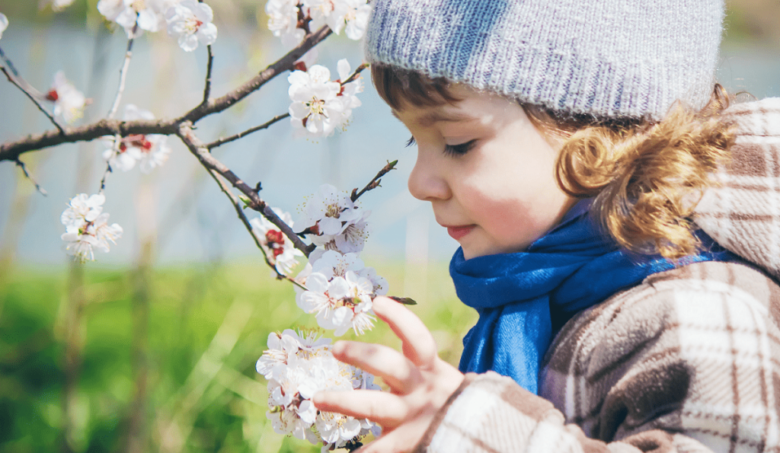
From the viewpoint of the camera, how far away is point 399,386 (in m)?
0.62

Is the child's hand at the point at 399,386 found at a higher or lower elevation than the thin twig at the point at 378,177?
lower

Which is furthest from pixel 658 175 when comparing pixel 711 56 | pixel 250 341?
pixel 250 341

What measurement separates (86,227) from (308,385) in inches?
24.4

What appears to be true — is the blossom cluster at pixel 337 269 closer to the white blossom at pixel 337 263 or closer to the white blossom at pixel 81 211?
the white blossom at pixel 337 263

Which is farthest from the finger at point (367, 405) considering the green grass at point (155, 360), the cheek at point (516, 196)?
the green grass at point (155, 360)

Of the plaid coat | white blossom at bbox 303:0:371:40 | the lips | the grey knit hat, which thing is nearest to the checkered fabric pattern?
the plaid coat

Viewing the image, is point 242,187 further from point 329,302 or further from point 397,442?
point 397,442

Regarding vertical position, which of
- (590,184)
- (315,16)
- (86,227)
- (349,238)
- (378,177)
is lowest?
(86,227)

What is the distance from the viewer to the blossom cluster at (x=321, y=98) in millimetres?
903

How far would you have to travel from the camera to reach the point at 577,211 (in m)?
0.86

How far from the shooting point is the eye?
85 cm

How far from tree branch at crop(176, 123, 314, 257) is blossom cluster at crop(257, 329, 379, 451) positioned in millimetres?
153

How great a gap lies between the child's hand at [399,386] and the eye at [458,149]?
35cm

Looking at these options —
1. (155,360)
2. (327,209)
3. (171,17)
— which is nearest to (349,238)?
(327,209)
